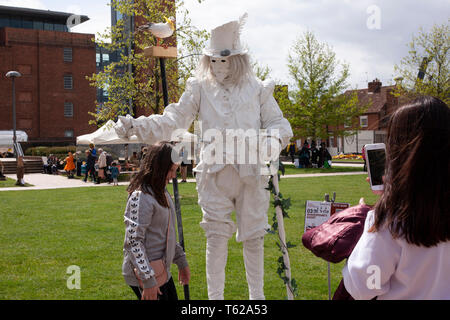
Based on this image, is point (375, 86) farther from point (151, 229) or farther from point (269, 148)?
point (151, 229)

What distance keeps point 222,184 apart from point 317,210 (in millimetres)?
887

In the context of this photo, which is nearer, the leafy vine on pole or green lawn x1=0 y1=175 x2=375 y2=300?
the leafy vine on pole

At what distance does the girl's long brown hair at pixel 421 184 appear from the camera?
171cm

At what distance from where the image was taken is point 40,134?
51.3 meters

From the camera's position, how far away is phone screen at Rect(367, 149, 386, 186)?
93.7 inches

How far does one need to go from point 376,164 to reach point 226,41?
2.00m

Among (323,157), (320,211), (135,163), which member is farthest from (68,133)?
(320,211)

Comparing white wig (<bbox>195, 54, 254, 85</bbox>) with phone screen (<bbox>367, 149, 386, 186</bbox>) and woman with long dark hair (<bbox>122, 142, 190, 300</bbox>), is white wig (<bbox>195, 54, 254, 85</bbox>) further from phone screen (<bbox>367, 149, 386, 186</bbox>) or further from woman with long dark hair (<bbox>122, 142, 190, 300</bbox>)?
phone screen (<bbox>367, 149, 386, 186</bbox>)

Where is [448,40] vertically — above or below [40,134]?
above

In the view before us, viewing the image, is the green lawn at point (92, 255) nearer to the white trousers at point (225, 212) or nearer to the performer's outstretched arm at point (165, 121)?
the white trousers at point (225, 212)

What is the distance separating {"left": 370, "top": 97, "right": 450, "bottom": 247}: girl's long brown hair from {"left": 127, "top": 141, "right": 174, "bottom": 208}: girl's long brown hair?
1.84 metres

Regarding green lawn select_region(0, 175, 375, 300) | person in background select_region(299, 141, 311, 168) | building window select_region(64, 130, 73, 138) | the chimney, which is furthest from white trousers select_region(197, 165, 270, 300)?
the chimney

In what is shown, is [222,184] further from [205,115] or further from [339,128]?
[339,128]
